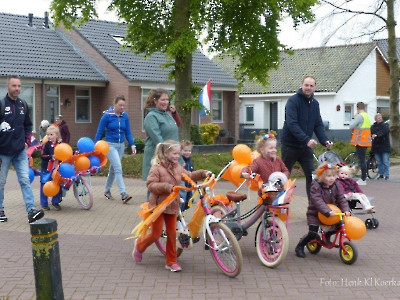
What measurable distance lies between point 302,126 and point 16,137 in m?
4.13

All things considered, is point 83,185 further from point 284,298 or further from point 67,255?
point 284,298

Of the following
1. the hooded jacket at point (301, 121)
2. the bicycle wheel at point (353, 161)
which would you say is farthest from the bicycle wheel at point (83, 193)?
the bicycle wheel at point (353, 161)

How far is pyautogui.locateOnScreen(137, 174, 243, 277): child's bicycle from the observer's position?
6234 mm

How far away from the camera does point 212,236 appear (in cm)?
649

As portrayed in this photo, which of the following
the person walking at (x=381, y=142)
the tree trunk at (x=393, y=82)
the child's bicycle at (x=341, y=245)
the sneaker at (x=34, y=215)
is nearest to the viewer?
the child's bicycle at (x=341, y=245)

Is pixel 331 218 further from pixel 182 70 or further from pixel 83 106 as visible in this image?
pixel 83 106

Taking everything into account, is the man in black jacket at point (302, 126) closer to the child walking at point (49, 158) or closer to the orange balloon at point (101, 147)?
the orange balloon at point (101, 147)

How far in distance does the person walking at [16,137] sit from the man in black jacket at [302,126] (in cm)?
368

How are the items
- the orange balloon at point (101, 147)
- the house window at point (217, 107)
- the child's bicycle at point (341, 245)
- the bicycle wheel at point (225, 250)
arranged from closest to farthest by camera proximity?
the bicycle wheel at point (225, 250) < the child's bicycle at point (341, 245) < the orange balloon at point (101, 147) < the house window at point (217, 107)

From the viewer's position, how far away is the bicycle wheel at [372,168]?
55.5 ft

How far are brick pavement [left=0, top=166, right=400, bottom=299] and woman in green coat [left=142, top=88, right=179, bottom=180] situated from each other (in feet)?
4.58

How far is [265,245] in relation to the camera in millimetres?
6910

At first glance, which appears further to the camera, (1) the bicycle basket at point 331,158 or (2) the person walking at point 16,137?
(2) the person walking at point 16,137

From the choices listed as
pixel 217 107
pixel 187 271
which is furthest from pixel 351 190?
pixel 217 107
